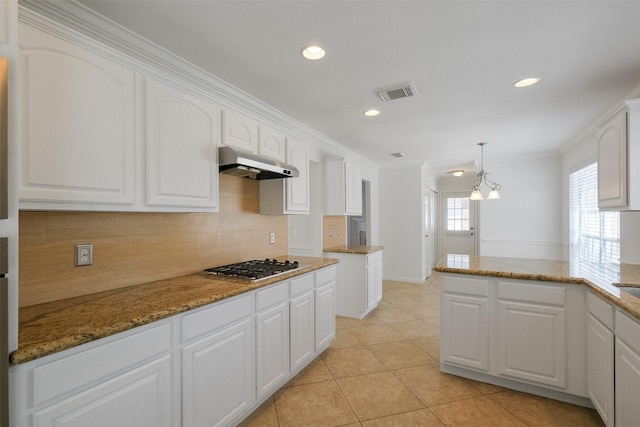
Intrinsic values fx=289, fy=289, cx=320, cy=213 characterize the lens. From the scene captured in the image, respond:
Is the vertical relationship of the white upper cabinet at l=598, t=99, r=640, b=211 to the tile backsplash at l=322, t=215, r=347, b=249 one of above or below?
above

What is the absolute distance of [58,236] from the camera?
158 centimetres

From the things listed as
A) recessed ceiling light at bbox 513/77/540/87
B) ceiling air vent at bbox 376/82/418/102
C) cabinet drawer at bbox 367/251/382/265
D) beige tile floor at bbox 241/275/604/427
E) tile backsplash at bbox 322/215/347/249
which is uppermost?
recessed ceiling light at bbox 513/77/540/87

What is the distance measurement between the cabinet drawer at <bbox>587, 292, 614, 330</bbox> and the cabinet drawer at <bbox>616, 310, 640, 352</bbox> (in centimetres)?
8

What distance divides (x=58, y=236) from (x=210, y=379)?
115cm

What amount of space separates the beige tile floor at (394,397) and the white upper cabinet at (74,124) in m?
1.76

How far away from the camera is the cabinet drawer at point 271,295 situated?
201 centimetres

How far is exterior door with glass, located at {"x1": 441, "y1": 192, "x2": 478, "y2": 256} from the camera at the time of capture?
739 cm

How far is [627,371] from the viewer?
1.54m

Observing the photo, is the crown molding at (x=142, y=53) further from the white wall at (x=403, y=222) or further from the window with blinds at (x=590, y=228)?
the white wall at (x=403, y=222)

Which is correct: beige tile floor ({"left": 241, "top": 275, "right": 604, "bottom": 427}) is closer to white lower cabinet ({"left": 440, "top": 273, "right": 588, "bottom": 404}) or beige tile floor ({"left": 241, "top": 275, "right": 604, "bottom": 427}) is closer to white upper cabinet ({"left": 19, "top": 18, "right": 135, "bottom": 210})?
white lower cabinet ({"left": 440, "top": 273, "right": 588, "bottom": 404})

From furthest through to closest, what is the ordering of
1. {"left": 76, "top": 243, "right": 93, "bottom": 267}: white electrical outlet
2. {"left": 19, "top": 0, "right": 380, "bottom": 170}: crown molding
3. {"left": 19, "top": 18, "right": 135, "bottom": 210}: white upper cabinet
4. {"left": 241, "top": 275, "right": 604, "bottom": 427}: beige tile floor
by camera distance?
{"left": 241, "top": 275, "right": 604, "bottom": 427}: beige tile floor
{"left": 76, "top": 243, "right": 93, "bottom": 267}: white electrical outlet
{"left": 19, "top": 0, "right": 380, "bottom": 170}: crown molding
{"left": 19, "top": 18, "right": 135, "bottom": 210}: white upper cabinet

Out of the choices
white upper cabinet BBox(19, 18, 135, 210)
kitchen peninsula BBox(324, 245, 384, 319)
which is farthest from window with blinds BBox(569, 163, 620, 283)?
white upper cabinet BBox(19, 18, 135, 210)

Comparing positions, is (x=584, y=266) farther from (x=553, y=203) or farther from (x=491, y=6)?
(x=553, y=203)

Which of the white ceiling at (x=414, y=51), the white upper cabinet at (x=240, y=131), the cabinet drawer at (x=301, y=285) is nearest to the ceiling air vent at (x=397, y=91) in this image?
the white ceiling at (x=414, y=51)
